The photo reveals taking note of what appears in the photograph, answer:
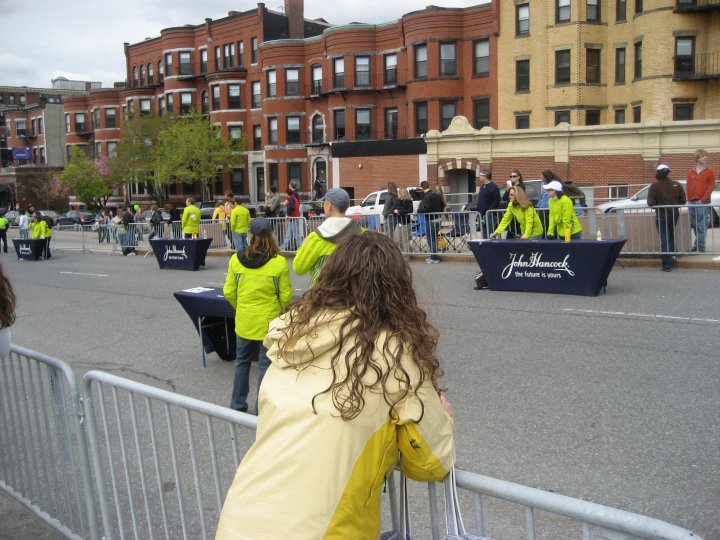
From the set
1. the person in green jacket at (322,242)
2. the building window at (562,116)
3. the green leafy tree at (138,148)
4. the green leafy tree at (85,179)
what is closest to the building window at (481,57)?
the building window at (562,116)

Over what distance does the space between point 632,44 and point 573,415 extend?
36441 millimetres

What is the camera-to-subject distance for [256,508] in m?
2.20

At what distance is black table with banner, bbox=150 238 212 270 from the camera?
62.9ft

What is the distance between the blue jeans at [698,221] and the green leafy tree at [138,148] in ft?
160

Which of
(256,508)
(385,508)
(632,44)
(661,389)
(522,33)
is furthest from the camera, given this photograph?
(522,33)

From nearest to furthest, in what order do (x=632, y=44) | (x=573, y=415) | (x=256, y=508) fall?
(x=256, y=508), (x=573, y=415), (x=632, y=44)

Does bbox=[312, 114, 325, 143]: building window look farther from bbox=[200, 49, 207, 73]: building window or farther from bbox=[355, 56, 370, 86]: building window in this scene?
bbox=[200, 49, 207, 73]: building window

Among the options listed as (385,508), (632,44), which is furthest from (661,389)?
(632,44)

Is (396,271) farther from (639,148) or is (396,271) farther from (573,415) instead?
(639,148)

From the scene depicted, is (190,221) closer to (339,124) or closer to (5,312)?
(5,312)

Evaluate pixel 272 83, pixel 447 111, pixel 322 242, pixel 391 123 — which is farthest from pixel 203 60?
pixel 322 242

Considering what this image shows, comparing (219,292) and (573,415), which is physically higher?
(219,292)

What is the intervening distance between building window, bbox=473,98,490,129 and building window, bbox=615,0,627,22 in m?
8.44

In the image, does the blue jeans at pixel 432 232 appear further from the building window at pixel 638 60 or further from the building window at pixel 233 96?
the building window at pixel 233 96
